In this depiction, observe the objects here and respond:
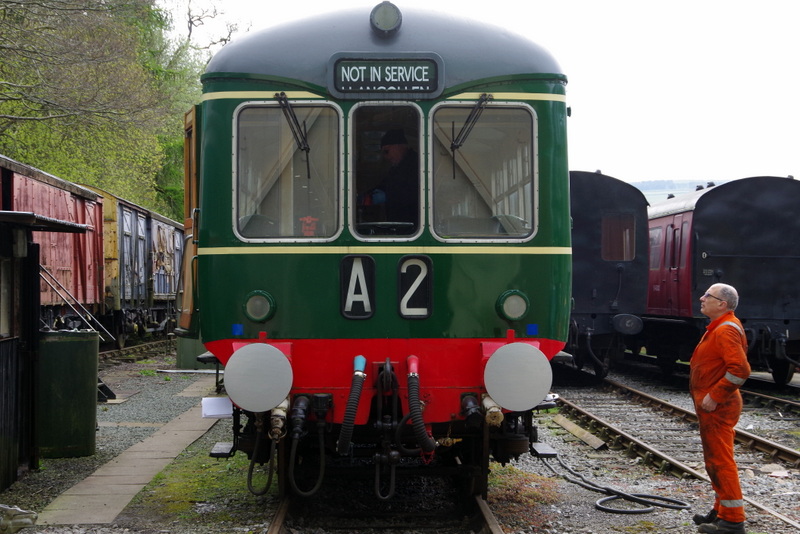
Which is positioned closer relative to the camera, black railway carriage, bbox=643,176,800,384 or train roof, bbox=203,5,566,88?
train roof, bbox=203,5,566,88

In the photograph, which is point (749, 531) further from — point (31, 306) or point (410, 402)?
point (31, 306)

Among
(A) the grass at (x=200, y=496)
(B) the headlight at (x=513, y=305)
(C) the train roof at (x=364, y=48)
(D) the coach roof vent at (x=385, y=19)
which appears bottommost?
(A) the grass at (x=200, y=496)

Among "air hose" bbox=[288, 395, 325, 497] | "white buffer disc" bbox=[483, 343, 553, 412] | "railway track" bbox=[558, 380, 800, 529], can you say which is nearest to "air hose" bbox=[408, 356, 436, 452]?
"white buffer disc" bbox=[483, 343, 553, 412]

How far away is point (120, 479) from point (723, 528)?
4659mm

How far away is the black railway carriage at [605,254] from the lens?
1484 centimetres

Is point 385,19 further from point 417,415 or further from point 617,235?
point 617,235

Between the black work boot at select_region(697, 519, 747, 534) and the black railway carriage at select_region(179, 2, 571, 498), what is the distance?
1.46 metres

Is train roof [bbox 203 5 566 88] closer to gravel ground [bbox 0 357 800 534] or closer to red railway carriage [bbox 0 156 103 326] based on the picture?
gravel ground [bbox 0 357 800 534]

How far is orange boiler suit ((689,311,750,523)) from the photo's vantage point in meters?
5.98

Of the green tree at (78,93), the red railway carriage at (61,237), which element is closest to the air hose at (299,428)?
the red railway carriage at (61,237)

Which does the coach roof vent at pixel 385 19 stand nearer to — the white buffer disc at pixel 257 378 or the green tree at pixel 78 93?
the white buffer disc at pixel 257 378

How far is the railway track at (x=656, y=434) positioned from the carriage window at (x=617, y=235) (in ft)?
7.11

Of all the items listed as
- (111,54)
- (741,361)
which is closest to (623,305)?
(741,361)

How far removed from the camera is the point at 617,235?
15.1 meters
